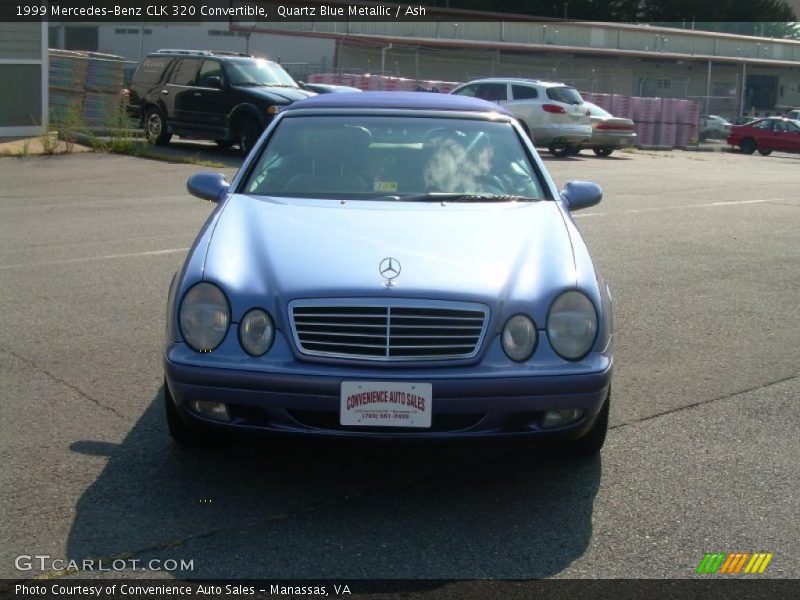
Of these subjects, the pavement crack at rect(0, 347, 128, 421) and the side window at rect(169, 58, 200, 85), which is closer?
the pavement crack at rect(0, 347, 128, 421)

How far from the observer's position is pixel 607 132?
2594cm

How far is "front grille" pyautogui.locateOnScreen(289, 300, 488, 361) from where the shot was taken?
13.9 ft

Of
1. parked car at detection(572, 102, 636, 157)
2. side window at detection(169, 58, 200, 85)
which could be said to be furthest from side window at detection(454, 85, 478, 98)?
side window at detection(169, 58, 200, 85)

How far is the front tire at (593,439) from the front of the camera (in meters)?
4.72

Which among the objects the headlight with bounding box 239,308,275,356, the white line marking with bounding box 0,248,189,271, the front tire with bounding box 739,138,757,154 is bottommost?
the front tire with bounding box 739,138,757,154

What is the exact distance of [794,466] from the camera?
16.1 feet

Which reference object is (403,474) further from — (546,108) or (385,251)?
(546,108)

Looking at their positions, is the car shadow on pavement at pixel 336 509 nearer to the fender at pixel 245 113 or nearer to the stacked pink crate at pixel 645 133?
the fender at pixel 245 113

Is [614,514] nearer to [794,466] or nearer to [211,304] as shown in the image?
[794,466]

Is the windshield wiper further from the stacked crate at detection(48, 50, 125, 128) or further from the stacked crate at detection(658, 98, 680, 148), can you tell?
the stacked crate at detection(658, 98, 680, 148)

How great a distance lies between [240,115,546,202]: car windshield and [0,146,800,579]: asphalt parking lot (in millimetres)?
1260

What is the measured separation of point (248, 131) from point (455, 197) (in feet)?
47.3

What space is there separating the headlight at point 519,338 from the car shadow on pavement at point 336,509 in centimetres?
37

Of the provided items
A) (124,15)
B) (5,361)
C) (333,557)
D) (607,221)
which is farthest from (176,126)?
(124,15)
